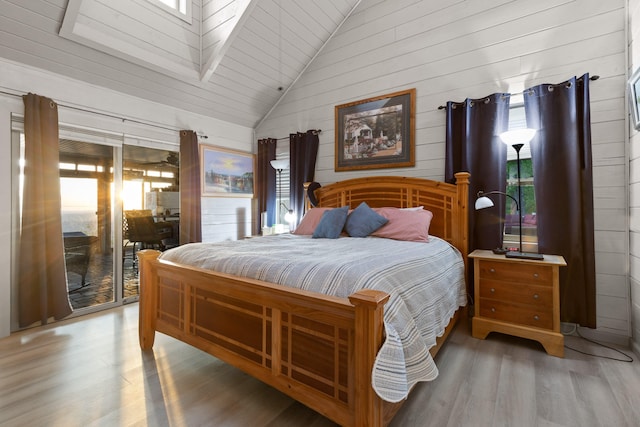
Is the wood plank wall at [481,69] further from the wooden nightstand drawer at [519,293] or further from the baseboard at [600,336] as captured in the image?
the wooden nightstand drawer at [519,293]

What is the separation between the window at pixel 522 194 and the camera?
2816mm

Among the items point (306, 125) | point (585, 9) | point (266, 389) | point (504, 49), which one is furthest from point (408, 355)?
point (306, 125)

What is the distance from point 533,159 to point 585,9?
50.6 inches

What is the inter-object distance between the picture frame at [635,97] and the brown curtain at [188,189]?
4112mm

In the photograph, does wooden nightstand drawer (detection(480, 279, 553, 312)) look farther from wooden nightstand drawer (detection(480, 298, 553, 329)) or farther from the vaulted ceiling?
the vaulted ceiling

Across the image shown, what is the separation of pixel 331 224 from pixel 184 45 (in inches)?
98.7

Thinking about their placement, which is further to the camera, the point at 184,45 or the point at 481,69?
the point at 184,45

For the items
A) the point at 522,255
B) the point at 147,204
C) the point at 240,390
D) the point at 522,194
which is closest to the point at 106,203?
the point at 147,204

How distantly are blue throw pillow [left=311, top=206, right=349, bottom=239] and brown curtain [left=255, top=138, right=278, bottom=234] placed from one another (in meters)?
1.57

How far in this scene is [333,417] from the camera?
1278 mm

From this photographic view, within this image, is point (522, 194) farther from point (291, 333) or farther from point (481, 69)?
point (291, 333)

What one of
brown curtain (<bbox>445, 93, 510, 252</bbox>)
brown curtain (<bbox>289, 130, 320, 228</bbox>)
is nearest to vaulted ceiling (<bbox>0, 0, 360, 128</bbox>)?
brown curtain (<bbox>289, 130, 320, 228</bbox>)

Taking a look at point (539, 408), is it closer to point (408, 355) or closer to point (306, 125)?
point (408, 355)

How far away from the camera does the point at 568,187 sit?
2467 millimetres
